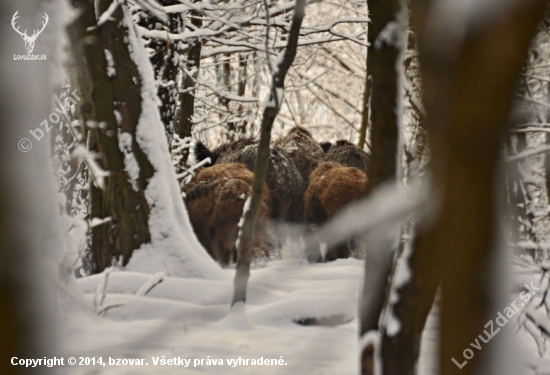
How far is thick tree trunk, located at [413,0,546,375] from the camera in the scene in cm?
88

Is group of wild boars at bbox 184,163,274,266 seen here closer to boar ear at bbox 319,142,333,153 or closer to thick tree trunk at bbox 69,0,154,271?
thick tree trunk at bbox 69,0,154,271

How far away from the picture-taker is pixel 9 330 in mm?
1135

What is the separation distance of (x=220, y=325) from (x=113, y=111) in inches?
84.1

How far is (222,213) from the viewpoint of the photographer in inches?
250

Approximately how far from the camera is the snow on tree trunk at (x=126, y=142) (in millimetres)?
4707

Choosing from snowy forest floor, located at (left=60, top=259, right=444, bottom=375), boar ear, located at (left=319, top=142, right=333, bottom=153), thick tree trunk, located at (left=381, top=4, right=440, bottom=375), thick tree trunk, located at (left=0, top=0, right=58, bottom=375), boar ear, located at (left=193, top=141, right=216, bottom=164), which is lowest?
snowy forest floor, located at (left=60, top=259, right=444, bottom=375)

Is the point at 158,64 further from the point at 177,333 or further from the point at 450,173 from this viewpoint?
the point at 450,173

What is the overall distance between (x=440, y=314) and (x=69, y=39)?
14.7 ft

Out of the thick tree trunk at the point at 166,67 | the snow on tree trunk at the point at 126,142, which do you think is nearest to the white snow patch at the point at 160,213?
the snow on tree trunk at the point at 126,142

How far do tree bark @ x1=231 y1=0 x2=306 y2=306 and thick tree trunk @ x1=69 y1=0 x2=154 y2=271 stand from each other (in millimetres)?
1152

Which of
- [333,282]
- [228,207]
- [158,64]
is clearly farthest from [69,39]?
[333,282]

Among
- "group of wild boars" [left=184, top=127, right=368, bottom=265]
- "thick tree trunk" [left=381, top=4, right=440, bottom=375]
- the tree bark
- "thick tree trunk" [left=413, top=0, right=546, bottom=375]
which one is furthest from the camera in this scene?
"group of wild boars" [left=184, top=127, right=368, bottom=265]

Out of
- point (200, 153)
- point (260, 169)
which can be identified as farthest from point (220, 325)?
point (200, 153)

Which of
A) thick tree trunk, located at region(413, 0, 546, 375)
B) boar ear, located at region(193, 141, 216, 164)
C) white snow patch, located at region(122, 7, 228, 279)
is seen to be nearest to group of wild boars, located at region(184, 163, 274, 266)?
white snow patch, located at region(122, 7, 228, 279)
